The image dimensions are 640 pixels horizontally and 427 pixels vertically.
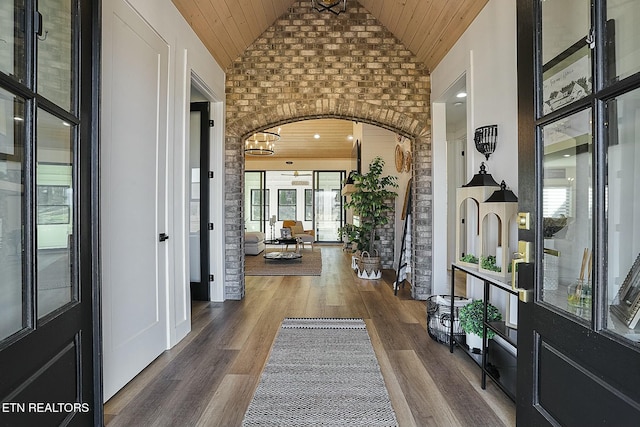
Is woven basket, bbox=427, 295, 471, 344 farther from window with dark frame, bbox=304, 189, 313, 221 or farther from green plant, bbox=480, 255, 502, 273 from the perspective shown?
window with dark frame, bbox=304, 189, 313, 221

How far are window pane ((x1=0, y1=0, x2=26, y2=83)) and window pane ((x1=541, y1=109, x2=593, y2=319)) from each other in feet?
6.03

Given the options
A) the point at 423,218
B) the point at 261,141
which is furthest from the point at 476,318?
the point at 261,141

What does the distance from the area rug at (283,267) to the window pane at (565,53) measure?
17.3 ft

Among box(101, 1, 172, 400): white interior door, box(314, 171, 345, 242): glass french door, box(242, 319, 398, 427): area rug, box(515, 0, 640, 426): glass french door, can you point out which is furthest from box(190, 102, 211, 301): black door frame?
box(314, 171, 345, 242): glass french door

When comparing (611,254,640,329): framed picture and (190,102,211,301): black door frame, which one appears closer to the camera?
(611,254,640,329): framed picture

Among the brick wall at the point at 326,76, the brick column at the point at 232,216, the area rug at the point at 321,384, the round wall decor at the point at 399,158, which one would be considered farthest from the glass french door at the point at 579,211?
the round wall decor at the point at 399,158

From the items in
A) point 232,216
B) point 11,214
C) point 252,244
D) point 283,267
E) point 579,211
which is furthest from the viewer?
point 252,244

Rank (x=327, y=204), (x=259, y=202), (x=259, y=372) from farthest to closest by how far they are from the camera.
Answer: (x=259, y=202) < (x=327, y=204) < (x=259, y=372)

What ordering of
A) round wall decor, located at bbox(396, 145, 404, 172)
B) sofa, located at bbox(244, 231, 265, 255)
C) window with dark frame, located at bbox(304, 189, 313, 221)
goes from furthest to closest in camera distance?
window with dark frame, located at bbox(304, 189, 313, 221), sofa, located at bbox(244, 231, 265, 255), round wall decor, located at bbox(396, 145, 404, 172)

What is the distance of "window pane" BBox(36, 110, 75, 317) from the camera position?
1.26 m

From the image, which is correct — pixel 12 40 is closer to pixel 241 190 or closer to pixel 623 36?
pixel 623 36

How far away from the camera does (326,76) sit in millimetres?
4371

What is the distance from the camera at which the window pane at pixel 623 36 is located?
3.36 feet

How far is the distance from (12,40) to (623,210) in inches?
78.1
